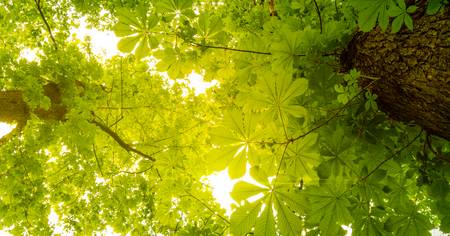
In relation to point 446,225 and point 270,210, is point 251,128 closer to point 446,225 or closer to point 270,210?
point 270,210

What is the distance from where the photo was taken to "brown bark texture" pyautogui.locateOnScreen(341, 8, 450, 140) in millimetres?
974

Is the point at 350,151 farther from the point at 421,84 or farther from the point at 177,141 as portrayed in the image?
the point at 177,141

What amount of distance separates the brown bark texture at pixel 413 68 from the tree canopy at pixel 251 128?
5 centimetres

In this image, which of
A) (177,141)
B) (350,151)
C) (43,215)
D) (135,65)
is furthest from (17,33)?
(350,151)

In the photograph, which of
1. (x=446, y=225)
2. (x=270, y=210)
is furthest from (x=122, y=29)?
(x=446, y=225)

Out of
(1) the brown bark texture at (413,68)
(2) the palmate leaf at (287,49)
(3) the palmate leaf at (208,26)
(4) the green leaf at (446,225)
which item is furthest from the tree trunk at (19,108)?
(4) the green leaf at (446,225)

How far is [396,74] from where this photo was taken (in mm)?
1193

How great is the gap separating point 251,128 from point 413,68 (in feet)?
2.08

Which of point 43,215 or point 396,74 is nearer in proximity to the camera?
point 396,74

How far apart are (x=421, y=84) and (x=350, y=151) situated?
585 mm

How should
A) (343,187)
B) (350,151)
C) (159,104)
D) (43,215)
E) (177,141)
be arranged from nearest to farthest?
(343,187), (350,151), (43,215), (177,141), (159,104)

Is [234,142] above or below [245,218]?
above

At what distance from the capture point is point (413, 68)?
1.09 meters

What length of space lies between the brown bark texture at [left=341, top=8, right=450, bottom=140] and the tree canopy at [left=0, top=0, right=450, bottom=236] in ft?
0.17
